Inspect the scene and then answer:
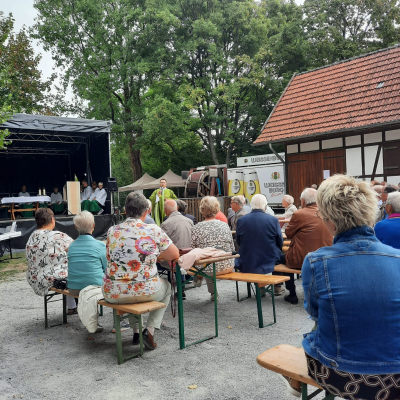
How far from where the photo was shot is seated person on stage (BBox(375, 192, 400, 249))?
3854 millimetres

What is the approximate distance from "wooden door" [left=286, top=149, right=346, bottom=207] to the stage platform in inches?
249

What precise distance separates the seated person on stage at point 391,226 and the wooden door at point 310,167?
29.4 feet

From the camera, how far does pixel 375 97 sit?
1205cm

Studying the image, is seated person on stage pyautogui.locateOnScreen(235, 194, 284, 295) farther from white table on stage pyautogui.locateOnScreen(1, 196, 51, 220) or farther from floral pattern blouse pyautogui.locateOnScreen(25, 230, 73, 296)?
white table on stage pyautogui.locateOnScreen(1, 196, 51, 220)

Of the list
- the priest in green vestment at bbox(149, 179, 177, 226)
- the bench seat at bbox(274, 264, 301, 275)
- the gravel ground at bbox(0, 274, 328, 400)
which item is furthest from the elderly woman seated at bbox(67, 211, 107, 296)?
the priest in green vestment at bbox(149, 179, 177, 226)

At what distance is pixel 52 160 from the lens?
17281mm

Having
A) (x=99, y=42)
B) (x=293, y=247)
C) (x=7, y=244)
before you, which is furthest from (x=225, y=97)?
(x=293, y=247)

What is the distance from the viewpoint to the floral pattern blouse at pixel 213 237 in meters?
4.99

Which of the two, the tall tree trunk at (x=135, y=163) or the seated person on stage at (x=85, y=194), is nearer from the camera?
the seated person on stage at (x=85, y=194)

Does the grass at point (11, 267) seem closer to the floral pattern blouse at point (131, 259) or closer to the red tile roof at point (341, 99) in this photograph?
the floral pattern blouse at point (131, 259)

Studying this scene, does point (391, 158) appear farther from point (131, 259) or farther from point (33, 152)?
point (33, 152)

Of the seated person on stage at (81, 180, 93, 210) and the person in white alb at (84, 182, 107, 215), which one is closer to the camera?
the person in white alb at (84, 182, 107, 215)

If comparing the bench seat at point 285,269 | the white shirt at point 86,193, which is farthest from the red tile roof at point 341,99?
the bench seat at point 285,269

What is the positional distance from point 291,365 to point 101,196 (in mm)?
12741
